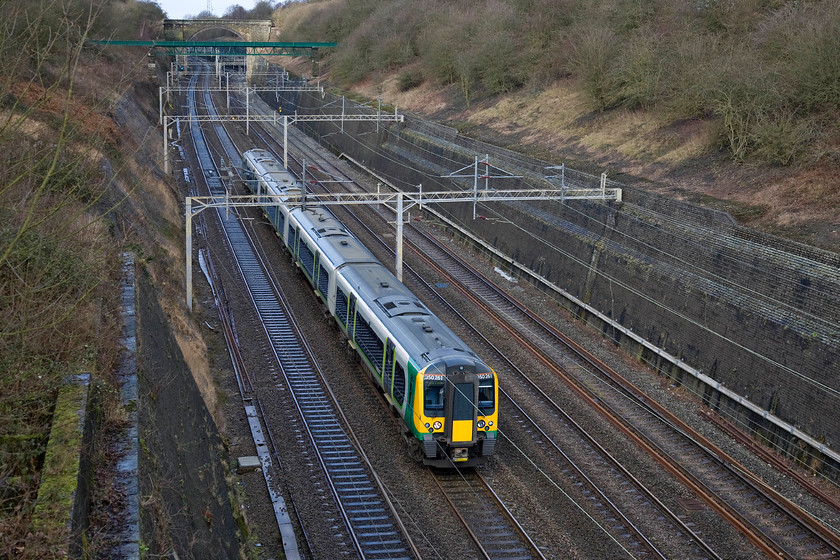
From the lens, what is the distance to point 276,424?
18234mm

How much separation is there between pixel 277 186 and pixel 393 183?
13952mm

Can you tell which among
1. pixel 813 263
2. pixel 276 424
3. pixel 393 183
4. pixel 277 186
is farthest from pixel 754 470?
pixel 393 183

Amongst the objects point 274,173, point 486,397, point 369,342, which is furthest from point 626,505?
point 274,173

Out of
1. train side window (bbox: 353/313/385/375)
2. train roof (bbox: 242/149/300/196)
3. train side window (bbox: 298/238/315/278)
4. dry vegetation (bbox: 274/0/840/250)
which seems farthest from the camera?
train roof (bbox: 242/149/300/196)

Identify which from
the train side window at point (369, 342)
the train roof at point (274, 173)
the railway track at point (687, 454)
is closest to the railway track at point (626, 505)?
the railway track at point (687, 454)

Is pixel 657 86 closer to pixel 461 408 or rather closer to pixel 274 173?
pixel 274 173

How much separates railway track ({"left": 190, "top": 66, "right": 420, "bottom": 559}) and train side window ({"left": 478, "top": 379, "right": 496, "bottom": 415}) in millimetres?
2471

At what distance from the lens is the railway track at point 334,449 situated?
45.6 feet

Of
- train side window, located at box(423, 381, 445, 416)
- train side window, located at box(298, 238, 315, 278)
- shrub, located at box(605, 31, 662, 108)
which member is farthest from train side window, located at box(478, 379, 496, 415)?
shrub, located at box(605, 31, 662, 108)

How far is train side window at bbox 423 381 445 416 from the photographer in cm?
1544

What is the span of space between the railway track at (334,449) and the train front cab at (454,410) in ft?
4.55

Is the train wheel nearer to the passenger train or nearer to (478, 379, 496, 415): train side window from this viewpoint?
the passenger train

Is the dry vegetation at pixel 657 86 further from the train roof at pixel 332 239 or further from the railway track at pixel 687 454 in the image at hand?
the train roof at pixel 332 239

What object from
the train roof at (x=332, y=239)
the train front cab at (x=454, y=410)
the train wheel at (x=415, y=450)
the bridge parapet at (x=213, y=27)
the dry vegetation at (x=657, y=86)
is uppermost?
the bridge parapet at (x=213, y=27)
